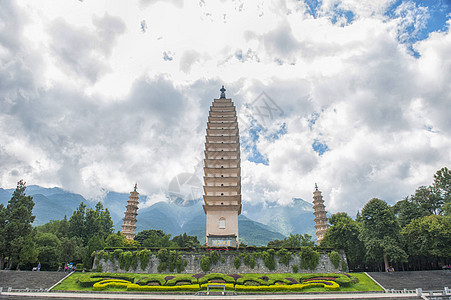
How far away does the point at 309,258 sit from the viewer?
94.7 ft

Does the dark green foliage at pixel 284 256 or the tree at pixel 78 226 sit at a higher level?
the tree at pixel 78 226

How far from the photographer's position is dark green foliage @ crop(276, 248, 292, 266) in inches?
1129

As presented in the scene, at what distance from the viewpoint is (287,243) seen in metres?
50.6

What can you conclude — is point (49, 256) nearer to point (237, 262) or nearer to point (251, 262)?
point (237, 262)

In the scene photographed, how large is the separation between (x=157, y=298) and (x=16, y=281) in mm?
12753

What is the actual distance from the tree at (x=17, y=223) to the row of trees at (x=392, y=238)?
32.8 metres

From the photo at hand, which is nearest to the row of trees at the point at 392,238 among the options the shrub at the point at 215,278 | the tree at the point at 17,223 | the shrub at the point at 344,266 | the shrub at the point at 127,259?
the shrub at the point at 344,266

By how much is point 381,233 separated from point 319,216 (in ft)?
74.4

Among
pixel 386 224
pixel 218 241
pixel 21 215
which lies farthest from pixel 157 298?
pixel 386 224

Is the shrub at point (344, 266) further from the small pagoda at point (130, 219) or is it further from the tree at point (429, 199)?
the small pagoda at point (130, 219)

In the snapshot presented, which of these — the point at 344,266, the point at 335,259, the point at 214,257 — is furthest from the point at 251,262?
the point at 344,266

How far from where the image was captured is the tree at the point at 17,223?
27.3 metres

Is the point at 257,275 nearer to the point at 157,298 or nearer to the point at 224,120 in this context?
the point at 157,298

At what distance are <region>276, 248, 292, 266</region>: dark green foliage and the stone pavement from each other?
7507 millimetres
